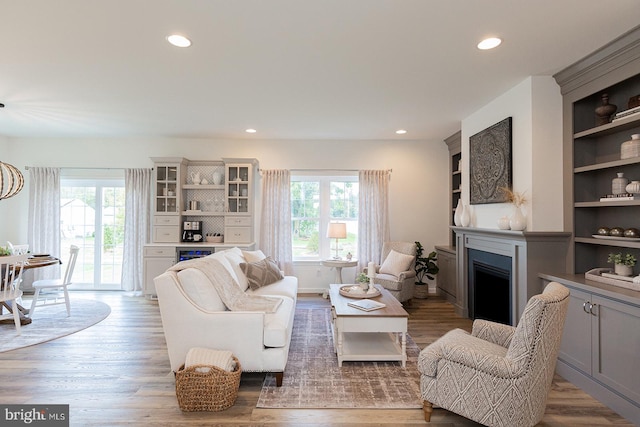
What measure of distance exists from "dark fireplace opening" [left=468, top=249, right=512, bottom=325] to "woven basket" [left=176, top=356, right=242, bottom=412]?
2958mm

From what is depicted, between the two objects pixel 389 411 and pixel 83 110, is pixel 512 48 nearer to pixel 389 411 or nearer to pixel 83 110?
pixel 389 411

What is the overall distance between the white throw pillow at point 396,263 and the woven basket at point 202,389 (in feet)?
10.5

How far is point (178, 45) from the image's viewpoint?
260 centimetres

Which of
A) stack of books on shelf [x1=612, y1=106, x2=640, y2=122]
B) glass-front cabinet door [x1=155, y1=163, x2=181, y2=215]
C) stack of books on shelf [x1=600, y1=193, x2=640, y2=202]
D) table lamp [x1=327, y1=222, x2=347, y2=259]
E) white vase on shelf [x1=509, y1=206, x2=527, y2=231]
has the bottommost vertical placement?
table lamp [x1=327, y1=222, x2=347, y2=259]

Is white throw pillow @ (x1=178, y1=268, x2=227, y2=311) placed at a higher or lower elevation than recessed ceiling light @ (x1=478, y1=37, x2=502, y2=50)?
lower

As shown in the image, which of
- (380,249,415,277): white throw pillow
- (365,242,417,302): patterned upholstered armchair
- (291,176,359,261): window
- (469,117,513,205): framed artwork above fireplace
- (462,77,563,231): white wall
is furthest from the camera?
(291,176,359,261): window

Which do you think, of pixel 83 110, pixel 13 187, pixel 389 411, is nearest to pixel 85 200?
pixel 13 187

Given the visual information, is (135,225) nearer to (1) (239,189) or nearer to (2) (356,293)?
(1) (239,189)

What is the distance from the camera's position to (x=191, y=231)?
18.9 ft

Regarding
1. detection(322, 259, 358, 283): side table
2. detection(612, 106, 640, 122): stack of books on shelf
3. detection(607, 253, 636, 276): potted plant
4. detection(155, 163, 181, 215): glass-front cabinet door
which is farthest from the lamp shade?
detection(612, 106, 640, 122): stack of books on shelf

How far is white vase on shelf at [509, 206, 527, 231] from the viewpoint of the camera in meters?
3.21

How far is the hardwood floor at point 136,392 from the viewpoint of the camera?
227 cm

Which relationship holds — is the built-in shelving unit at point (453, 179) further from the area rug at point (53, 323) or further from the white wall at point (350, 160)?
the area rug at point (53, 323)

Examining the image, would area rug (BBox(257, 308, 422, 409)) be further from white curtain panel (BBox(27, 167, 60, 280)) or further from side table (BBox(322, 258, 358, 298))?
white curtain panel (BBox(27, 167, 60, 280))
